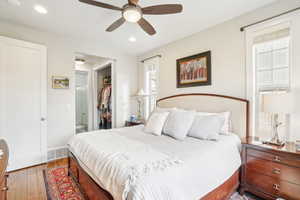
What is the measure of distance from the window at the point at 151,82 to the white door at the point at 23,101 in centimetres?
248

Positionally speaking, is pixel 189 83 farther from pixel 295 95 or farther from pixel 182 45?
pixel 295 95

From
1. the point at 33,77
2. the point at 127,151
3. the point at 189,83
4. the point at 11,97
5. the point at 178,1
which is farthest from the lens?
the point at 189,83

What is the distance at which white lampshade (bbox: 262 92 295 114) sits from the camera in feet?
5.62

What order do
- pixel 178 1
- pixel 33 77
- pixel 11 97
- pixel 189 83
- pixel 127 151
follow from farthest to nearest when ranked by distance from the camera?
1. pixel 189 83
2. pixel 33 77
3. pixel 11 97
4. pixel 178 1
5. pixel 127 151

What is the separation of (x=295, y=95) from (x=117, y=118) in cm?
378

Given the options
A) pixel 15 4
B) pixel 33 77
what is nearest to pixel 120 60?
pixel 33 77

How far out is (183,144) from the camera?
1910 millimetres

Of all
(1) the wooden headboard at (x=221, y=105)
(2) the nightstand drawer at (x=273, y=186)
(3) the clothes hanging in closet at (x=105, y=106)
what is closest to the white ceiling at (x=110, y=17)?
(1) the wooden headboard at (x=221, y=105)

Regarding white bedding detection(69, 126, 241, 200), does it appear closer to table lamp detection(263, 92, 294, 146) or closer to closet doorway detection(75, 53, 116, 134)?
table lamp detection(263, 92, 294, 146)

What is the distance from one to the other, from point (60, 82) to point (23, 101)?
763 mm

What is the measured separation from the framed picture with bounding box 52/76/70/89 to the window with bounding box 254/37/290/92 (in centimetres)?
375

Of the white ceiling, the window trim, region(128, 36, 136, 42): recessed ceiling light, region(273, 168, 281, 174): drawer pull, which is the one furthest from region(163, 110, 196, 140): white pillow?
region(128, 36, 136, 42): recessed ceiling light

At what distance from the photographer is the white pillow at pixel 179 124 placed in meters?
2.20

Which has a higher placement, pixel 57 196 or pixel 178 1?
pixel 178 1
